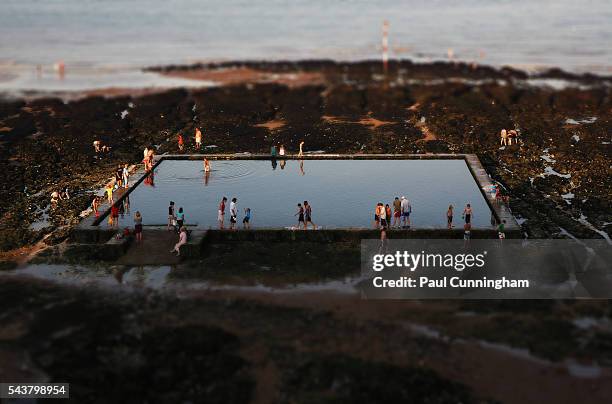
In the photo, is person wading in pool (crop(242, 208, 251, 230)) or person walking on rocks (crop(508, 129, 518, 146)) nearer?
person wading in pool (crop(242, 208, 251, 230))

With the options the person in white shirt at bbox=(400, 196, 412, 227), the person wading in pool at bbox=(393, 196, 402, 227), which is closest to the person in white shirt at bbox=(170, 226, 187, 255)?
the person wading in pool at bbox=(393, 196, 402, 227)

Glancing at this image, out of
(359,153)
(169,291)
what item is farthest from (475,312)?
(359,153)

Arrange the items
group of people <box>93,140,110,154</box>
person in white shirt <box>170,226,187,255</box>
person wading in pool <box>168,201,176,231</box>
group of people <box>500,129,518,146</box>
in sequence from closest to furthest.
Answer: person in white shirt <box>170,226,187,255</box> < person wading in pool <box>168,201,176,231</box> < group of people <box>93,140,110,154</box> < group of people <box>500,129,518,146</box>

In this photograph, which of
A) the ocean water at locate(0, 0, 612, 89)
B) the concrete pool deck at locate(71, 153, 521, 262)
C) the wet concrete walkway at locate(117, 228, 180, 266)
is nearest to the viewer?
the wet concrete walkway at locate(117, 228, 180, 266)

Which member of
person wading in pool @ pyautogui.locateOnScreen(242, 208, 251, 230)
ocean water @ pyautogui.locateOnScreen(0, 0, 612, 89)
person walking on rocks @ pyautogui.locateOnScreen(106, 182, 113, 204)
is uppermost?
ocean water @ pyautogui.locateOnScreen(0, 0, 612, 89)

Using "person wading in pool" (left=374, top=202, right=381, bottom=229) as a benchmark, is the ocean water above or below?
above

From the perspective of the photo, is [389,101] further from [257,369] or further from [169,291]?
[257,369]

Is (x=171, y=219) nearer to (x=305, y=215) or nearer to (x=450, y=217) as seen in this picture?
(x=305, y=215)

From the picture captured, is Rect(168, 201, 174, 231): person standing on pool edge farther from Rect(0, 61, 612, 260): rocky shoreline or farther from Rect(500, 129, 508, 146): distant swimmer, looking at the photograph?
Rect(500, 129, 508, 146): distant swimmer
